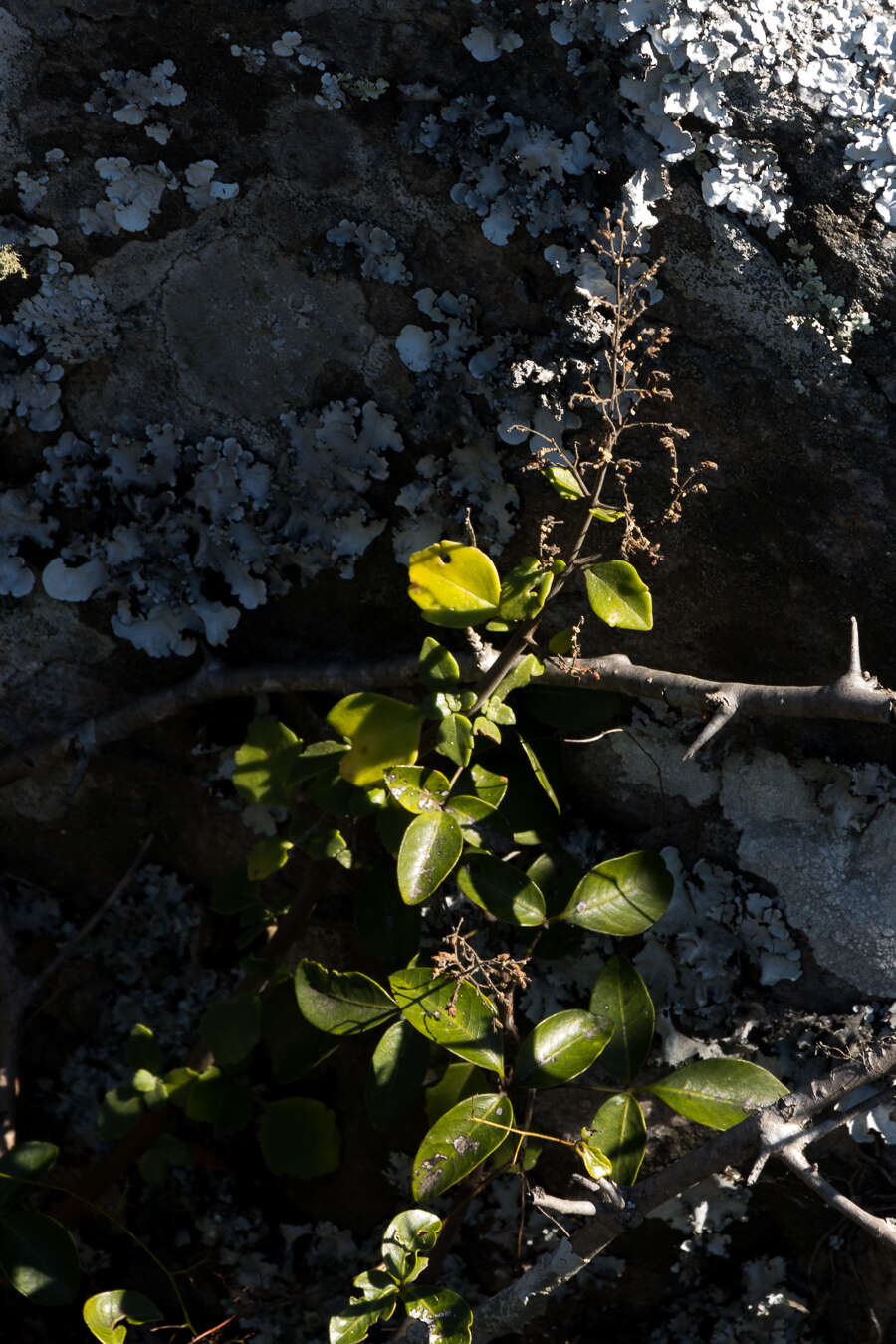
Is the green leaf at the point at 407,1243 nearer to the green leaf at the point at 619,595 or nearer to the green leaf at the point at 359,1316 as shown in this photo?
the green leaf at the point at 359,1316

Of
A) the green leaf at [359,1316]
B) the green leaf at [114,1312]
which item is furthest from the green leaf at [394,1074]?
the green leaf at [114,1312]

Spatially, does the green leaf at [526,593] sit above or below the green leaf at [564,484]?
below

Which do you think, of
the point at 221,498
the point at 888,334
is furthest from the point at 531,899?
the point at 888,334

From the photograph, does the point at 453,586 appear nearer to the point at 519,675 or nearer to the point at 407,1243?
the point at 519,675

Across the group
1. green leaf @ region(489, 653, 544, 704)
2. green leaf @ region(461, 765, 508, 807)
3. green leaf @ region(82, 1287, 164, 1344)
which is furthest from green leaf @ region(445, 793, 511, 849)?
green leaf @ region(82, 1287, 164, 1344)

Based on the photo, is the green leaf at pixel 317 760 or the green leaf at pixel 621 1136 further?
the green leaf at pixel 317 760

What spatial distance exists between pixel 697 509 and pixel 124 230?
2.77 feet

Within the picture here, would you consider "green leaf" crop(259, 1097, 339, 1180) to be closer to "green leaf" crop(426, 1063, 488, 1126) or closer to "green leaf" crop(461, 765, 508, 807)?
"green leaf" crop(426, 1063, 488, 1126)

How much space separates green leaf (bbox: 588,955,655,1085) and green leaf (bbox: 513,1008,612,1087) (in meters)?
0.03

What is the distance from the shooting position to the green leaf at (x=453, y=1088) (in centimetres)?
138

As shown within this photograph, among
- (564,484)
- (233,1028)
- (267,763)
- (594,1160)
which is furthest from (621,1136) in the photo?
(564,484)

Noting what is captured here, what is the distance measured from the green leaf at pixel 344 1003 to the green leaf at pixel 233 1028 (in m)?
0.18

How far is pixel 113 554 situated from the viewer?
147 cm

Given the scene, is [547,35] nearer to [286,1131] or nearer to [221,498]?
[221,498]
